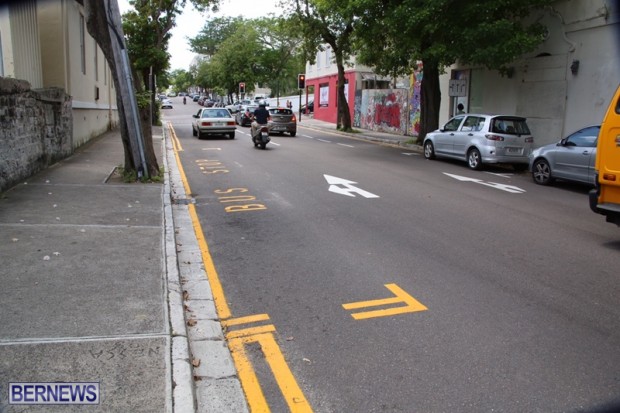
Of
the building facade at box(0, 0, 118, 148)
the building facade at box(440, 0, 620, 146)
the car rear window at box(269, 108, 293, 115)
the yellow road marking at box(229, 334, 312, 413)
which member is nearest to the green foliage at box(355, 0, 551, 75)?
the building facade at box(440, 0, 620, 146)

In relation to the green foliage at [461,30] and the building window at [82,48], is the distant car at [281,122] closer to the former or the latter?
the green foliage at [461,30]

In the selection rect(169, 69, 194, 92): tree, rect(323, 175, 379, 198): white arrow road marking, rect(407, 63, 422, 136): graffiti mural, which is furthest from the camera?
rect(169, 69, 194, 92): tree

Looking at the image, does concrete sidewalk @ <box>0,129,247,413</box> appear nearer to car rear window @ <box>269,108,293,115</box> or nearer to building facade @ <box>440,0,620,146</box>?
building facade @ <box>440,0,620,146</box>

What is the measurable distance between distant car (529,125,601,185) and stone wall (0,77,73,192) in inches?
465

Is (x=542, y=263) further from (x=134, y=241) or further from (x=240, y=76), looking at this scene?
(x=240, y=76)

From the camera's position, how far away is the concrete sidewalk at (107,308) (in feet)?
11.4

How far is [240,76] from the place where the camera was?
67375mm

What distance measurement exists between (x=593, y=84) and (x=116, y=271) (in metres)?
16.5

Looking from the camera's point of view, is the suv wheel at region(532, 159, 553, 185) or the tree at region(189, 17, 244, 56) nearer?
the suv wheel at region(532, 159, 553, 185)

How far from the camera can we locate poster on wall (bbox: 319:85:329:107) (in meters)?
43.5

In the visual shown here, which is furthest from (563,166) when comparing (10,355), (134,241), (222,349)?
(10,355)

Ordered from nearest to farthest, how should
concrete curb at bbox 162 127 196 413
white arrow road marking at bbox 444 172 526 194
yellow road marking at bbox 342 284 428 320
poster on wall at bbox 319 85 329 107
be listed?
concrete curb at bbox 162 127 196 413 < yellow road marking at bbox 342 284 428 320 < white arrow road marking at bbox 444 172 526 194 < poster on wall at bbox 319 85 329 107

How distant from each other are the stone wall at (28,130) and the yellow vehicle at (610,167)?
9387 mm

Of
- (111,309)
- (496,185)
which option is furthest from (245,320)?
(496,185)
